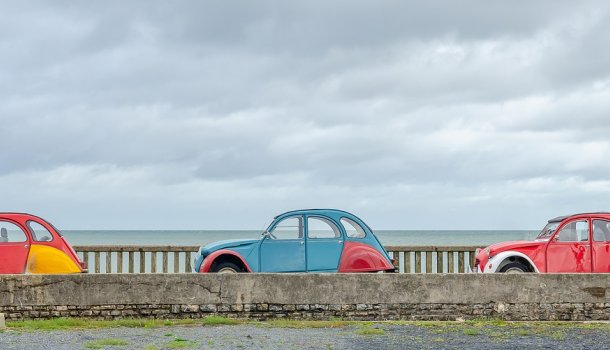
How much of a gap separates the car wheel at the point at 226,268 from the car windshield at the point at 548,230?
5669 millimetres

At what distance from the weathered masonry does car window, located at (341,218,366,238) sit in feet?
8.03

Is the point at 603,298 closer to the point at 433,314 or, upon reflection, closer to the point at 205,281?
the point at 433,314

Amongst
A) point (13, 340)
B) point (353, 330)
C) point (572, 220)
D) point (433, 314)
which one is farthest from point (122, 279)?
point (572, 220)

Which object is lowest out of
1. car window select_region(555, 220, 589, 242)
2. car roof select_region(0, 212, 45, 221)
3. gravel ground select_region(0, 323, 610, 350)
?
gravel ground select_region(0, 323, 610, 350)

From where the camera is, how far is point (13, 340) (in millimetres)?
11523

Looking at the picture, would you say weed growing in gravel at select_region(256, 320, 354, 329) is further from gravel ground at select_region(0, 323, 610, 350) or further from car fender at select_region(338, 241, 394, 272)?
car fender at select_region(338, 241, 394, 272)

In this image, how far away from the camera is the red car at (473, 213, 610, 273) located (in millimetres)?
16266

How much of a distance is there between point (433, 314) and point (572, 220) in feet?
12.9

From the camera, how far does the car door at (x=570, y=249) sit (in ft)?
53.4

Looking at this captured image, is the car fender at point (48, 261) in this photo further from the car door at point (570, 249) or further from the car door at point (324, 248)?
the car door at point (570, 249)

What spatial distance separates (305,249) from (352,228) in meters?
0.94

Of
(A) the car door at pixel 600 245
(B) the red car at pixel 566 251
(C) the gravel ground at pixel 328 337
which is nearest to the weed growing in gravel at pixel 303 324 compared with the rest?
(C) the gravel ground at pixel 328 337

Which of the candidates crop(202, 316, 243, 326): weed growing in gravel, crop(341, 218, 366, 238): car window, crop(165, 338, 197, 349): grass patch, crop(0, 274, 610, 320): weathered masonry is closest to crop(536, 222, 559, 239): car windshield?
crop(0, 274, 610, 320): weathered masonry

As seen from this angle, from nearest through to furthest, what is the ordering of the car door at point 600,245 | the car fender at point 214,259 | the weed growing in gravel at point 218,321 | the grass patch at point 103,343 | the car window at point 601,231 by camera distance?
the grass patch at point 103,343 < the weed growing in gravel at point 218,321 < the car fender at point 214,259 < the car door at point 600,245 < the car window at point 601,231
